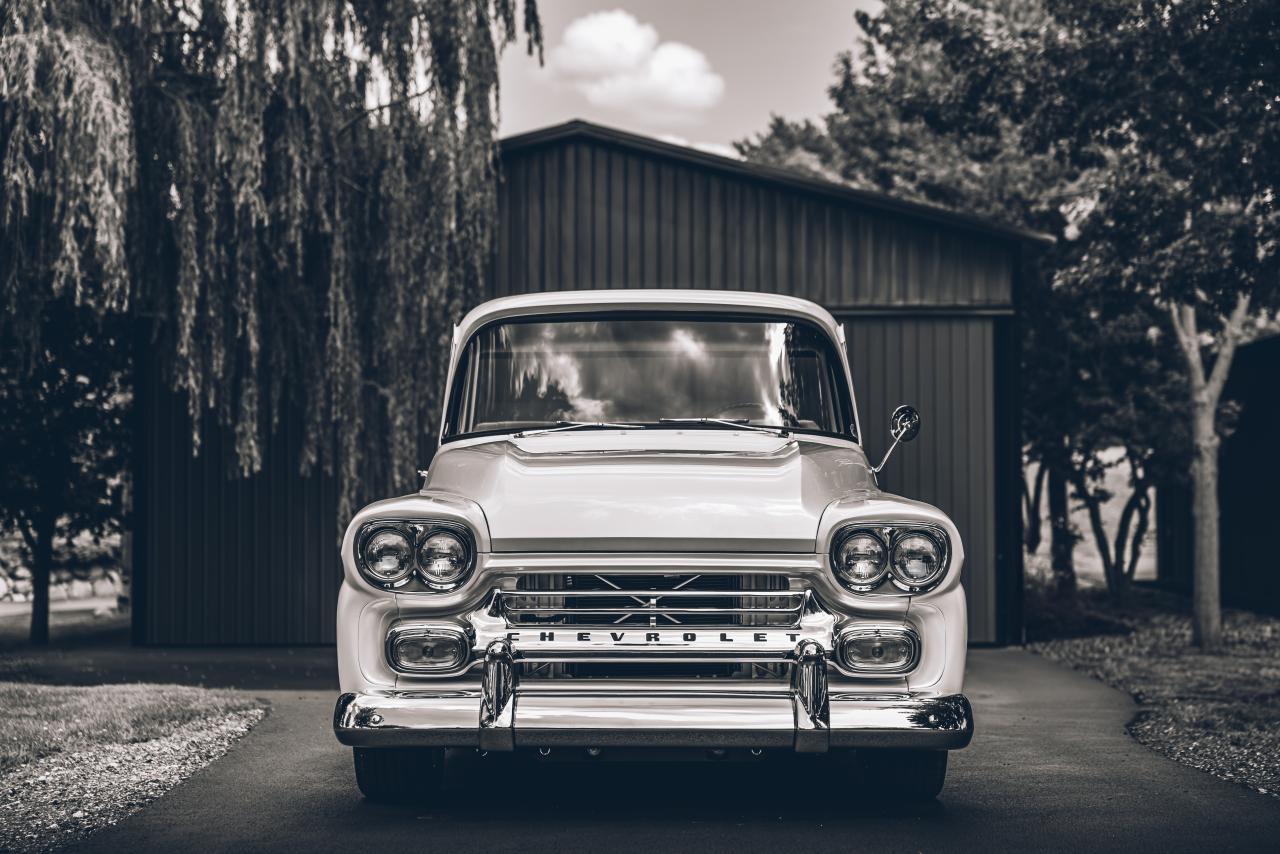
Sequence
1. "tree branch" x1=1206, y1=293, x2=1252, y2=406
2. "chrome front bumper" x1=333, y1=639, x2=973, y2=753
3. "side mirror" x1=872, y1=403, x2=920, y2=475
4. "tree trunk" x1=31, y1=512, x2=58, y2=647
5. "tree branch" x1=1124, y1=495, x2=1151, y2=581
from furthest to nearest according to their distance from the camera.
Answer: "tree branch" x1=1124, y1=495, x2=1151, y2=581 → "tree trunk" x1=31, y1=512, x2=58, y2=647 → "tree branch" x1=1206, y1=293, x2=1252, y2=406 → "side mirror" x1=872, y1=403, x2=920, y2=475 → "chrome front bumper" x1=333, y1=639, x2=973, y2=753

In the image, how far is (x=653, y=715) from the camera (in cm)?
478

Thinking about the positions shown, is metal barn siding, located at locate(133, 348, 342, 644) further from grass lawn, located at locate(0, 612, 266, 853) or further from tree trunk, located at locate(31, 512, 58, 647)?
tree trunk, located at locate(31, 512, 58, 647)

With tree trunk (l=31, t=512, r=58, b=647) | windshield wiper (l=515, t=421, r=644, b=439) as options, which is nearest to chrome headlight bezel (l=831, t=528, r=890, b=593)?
windshield wiper (l=515, t=421, r=644, b=439)

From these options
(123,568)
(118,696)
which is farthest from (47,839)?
(123,568)

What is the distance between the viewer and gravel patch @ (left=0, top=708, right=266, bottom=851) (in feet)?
17.7

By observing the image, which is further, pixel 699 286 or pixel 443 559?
pixel 699 286

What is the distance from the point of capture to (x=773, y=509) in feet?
16.6

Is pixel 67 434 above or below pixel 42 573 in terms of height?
above

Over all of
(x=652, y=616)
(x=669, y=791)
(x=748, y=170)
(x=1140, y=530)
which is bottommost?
(x=669, y=791)

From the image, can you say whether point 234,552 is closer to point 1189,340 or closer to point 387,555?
point 387,555

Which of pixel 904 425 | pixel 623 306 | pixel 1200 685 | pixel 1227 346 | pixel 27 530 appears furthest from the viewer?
pixel 27 530

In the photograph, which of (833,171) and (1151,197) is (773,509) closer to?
(1151,197)

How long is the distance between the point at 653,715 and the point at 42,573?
1204 cm

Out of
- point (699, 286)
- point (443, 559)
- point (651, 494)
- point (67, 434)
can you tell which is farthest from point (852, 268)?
point (443, 559)
